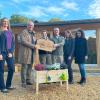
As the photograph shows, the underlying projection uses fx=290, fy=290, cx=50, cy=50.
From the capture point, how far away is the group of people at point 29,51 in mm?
7416

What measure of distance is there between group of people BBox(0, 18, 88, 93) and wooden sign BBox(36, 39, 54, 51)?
0.13 m

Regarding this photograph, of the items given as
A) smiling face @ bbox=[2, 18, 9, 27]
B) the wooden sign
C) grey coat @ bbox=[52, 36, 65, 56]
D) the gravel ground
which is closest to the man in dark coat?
grey coat @ bbox=[52, 36, 65, 56]

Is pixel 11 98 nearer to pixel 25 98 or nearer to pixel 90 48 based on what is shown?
pixel 25 98

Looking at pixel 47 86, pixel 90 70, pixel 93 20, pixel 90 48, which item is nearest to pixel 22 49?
pixel 47 86

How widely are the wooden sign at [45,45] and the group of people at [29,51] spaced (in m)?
0.13

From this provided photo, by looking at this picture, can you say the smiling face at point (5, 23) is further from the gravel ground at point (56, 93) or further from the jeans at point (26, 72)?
the gravel ground at point (56, 93)

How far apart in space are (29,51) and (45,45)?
1.62 ft

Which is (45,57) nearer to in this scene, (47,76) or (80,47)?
(47,76)

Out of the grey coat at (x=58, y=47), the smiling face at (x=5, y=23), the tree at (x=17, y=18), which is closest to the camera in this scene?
the smiling face at (x=5, y=23)

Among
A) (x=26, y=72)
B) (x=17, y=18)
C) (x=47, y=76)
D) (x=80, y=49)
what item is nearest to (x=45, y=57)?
(x=26, y=72)

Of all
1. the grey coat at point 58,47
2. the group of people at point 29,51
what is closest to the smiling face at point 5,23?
the group of people at point 29,51

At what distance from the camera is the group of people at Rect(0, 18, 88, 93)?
7.42 meters

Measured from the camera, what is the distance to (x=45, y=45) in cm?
823

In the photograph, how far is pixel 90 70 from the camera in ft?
43.5
